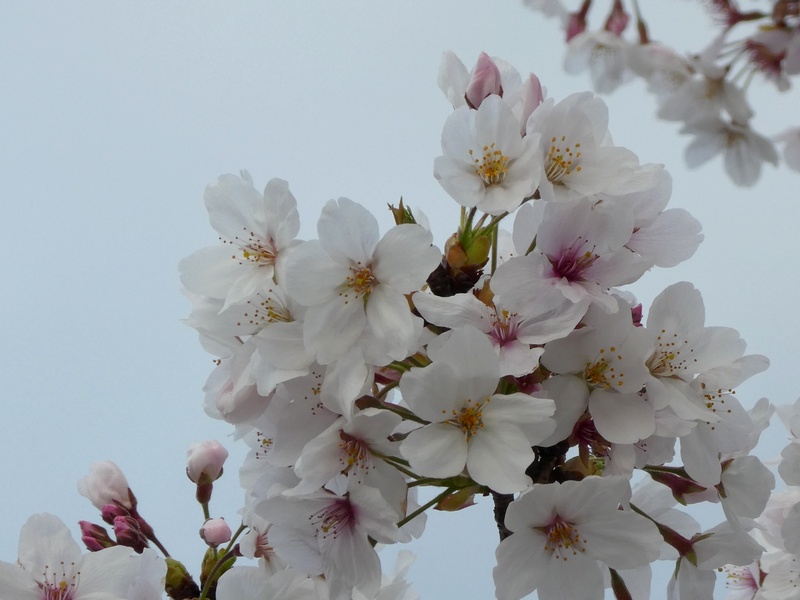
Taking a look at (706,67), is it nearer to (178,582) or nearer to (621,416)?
(621,416)

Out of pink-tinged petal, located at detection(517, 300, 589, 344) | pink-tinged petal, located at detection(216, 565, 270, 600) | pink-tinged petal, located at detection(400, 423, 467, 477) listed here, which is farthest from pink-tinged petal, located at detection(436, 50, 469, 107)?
pink-tinged petal, located at detection(216, 565, 270, 600)

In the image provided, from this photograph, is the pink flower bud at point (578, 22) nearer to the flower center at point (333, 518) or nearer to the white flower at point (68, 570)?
the flower center at point (333, 518)

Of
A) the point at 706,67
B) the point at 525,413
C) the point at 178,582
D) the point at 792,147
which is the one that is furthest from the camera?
the point at 178,582

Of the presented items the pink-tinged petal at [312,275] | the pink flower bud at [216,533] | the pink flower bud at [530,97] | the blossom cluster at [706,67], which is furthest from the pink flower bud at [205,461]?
the blossom cluster at [706,67]

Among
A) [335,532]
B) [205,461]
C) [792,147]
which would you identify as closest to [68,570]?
[205,461]

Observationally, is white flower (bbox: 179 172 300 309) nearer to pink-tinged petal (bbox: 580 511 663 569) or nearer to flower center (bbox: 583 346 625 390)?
flower center (bbox: 583 346 625 390)

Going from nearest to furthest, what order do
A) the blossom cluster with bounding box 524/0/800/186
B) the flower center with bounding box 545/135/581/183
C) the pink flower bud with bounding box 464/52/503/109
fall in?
the blossom cluster with bounding box 524/0/800/186
the flower center with bounding box 545/135/581/183
the pink flower bud with bounding box 464/52/503/109
